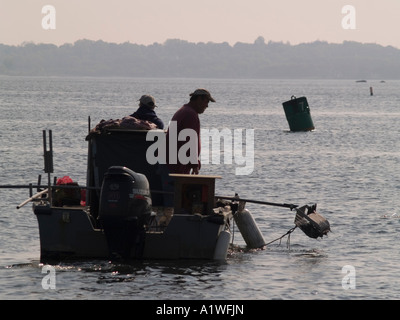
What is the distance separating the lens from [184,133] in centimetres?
1767

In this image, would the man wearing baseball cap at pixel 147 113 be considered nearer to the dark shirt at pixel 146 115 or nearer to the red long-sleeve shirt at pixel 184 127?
the dark shirt at pixel 146 115

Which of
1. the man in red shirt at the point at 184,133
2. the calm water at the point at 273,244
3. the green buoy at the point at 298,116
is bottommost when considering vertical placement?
the calm water at the point at 273,244

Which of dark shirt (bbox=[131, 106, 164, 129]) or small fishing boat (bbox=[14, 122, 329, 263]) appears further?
dark shirt (bbox=[131, 106, 164, 129])

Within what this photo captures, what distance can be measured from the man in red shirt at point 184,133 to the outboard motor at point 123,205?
3.68 feet

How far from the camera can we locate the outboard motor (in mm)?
16578

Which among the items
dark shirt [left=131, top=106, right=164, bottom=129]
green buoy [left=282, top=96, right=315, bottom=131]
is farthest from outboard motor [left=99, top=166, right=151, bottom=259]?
green buoy [left=282, top=96, right=315, bottom=131]

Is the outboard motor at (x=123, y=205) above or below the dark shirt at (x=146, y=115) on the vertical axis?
below

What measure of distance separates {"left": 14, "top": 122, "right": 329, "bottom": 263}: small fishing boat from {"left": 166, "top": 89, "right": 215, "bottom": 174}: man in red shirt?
0.48m

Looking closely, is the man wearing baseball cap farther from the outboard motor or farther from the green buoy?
the green buoy

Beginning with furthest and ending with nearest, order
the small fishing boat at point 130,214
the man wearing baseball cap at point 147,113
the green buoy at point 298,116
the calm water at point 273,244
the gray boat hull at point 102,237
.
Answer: the green buoy at point 298,116, the man wearing baseball cap at point 147,113, the gray boat hull at point 102,237, the small fishing boat at point 130,214, the calm water at point 273,244

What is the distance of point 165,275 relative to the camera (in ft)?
55.9

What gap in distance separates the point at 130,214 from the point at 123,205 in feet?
0.68

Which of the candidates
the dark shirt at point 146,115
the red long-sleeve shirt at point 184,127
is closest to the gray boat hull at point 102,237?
the red long-sleeve shirt at point 184,127

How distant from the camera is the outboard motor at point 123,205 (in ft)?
54.4
